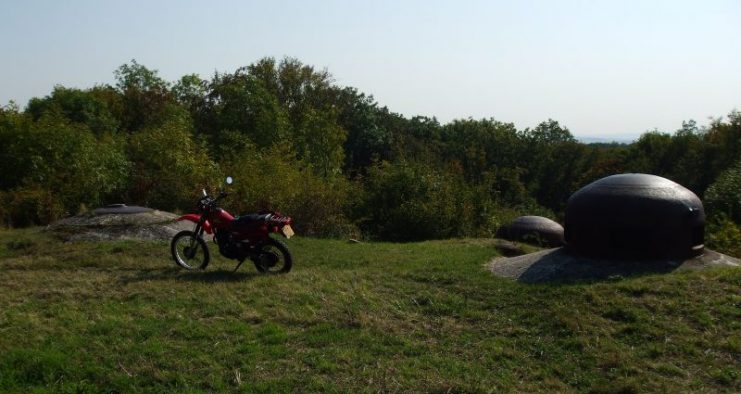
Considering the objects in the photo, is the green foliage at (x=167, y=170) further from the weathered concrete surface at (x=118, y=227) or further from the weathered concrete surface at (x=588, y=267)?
the weathered concrete surface at (x=588, y=267)

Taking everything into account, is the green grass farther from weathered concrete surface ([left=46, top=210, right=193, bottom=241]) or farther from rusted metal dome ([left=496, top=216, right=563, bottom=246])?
rusted metal dome ([left=496, top=216, right=563, bottom=246])

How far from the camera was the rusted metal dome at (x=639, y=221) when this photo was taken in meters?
9.11

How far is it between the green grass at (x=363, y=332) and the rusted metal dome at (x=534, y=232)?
17.4 ft

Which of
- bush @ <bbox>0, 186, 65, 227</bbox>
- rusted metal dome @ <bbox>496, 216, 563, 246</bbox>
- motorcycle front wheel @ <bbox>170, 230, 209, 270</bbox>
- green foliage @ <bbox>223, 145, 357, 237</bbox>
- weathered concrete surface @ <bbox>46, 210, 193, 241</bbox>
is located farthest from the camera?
green foliage @ <bbox>223, 145, 357, 237</bbox>

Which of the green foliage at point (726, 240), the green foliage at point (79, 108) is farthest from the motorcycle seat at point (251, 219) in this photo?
the green foliage at point (79, 108)

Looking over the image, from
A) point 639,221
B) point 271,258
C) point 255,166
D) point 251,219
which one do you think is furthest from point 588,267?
point 255,166

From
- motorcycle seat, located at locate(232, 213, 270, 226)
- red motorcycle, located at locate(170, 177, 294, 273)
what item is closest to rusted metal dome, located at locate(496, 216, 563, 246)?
red motorcycle, located at locate(170, 177, 294, 273)

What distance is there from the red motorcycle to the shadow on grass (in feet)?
0.82

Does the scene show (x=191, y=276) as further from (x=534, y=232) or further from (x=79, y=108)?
(x=79, y=108)

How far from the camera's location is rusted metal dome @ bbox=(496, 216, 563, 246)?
48.4 ft

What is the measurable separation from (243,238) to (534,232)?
743 cm

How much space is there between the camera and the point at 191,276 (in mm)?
9531

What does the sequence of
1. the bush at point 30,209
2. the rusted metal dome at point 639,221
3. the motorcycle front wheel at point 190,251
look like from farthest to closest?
1. the bush at point 30,209
2. the motorcycle front wheel at point 190,251
3. the rusted metal dome at point 639,221

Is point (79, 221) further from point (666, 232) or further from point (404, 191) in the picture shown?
point (666, 232)
